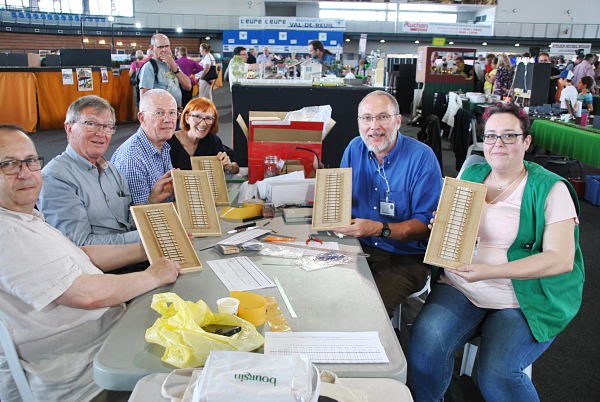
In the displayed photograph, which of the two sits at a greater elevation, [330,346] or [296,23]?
[296,23]

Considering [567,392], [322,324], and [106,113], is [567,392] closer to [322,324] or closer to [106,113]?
[322,324]

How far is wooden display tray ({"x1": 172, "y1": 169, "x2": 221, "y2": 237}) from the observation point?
2.01 metres

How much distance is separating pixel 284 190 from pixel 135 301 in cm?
112

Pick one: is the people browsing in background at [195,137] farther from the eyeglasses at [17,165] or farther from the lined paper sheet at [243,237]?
the eyeglasses at [17,165]

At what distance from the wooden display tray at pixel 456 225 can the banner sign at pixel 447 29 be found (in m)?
24.5

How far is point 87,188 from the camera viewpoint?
6.42 ft

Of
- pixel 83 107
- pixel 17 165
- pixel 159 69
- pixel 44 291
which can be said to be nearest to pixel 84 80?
pixel 159 69

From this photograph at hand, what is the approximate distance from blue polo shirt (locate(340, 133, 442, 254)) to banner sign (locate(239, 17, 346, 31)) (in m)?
17.7

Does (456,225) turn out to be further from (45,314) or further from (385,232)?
(45,314)

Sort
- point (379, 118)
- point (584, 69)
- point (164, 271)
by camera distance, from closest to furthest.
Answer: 1. point (164, 271)
2. point (379, 118)
3. point (584, 69)

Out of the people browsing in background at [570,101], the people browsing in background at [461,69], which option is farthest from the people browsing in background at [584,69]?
the people browsing in background at [570,101]

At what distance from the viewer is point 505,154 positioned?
1835 millimetres

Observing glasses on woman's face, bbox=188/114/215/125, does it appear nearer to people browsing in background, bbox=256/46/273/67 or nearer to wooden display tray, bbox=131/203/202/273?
wooden display tray, bbox=131/203/202/273

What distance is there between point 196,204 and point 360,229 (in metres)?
0.71
